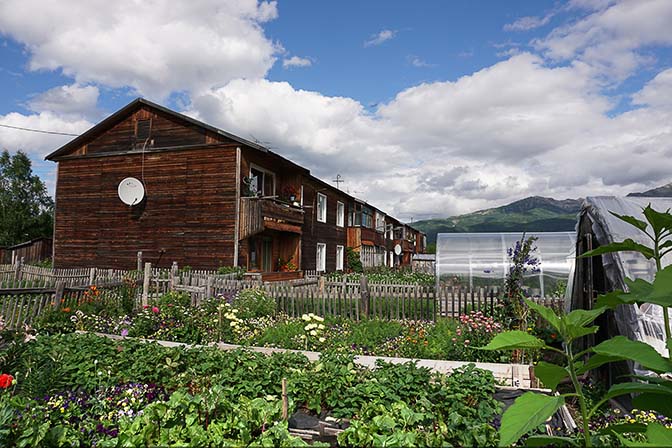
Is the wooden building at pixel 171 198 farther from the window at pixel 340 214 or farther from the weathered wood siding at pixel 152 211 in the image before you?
the window at pixel 340 214

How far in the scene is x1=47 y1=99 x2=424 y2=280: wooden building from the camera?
18.9m

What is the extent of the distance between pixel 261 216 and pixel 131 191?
20.4 ft

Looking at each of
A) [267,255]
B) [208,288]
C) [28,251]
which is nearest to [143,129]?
[267,255]

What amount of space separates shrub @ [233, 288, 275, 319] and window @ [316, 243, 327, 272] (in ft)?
49.0

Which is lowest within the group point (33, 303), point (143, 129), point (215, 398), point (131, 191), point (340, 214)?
point (215, 398)

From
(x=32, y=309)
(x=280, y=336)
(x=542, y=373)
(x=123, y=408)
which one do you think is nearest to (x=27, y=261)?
(x=32, y=309)

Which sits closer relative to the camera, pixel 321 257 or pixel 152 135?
pixel 152 135

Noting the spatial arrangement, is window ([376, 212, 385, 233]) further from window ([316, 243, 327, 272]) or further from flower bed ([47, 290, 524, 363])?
flower bed ([47, 290, 524, 363])

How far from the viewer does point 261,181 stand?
22.2m

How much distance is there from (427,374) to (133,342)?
4.28 m

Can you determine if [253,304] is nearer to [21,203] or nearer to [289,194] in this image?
[289,194]

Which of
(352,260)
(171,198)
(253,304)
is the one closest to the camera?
(253,304)

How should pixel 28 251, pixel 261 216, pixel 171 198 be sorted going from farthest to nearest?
pixel 28 251, pixel 171 198, pixel 261 216

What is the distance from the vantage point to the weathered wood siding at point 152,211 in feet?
62.2
